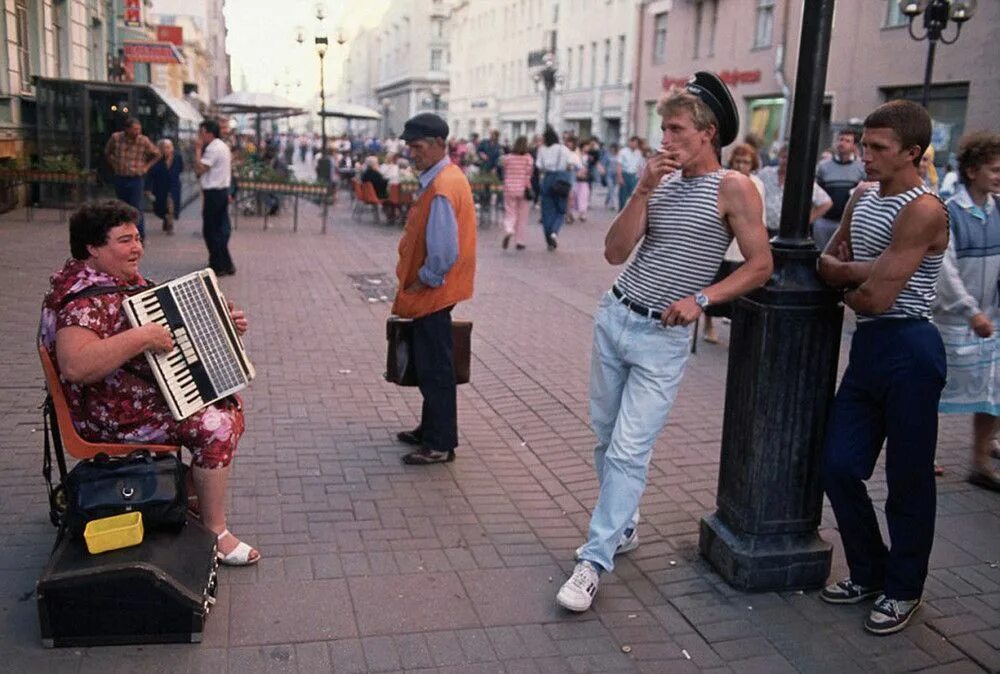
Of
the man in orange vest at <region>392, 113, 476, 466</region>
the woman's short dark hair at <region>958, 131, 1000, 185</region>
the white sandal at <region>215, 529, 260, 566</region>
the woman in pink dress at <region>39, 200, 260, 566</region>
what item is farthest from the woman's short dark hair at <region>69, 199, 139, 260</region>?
the woman's short dark hair at <region>958, 131, 1000, 185</region>

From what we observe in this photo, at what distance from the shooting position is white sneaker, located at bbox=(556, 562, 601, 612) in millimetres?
3607

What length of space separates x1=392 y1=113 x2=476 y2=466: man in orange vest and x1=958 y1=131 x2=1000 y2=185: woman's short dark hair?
244cm

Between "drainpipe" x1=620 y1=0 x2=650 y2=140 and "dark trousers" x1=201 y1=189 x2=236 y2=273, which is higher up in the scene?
"drainpipe" x1=620 y1=0 x2=650 y2=140

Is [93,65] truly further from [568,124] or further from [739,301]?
[568,124]

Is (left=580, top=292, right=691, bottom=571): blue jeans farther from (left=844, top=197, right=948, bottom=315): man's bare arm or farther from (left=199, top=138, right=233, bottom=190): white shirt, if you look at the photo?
(left=199, top=138, right=233, bottom=190): white shirt

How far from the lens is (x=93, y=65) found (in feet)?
74.4

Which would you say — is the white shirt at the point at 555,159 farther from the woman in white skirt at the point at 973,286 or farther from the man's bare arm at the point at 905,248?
the man's bare arm at the point at 905,248

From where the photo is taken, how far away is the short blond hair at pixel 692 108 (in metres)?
3.50

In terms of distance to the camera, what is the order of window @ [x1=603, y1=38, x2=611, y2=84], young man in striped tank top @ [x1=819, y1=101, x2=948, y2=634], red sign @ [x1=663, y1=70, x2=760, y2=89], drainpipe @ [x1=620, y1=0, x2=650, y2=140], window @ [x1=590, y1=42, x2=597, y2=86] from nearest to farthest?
young man in striped tank top @ [x1=819, y1=101, x2=948, y2=634], red sign @ [x1=663, y1=70, x2=760, y2=89], drainpipe @ [x1=620, y1=0, x2=650, y2=140], window @ [x1=603, y1=38, x2=611, y2=84], window @ [x1=590, y1=42, x2=597, y2=86]

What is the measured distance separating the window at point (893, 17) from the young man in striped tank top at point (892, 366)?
72.9ft

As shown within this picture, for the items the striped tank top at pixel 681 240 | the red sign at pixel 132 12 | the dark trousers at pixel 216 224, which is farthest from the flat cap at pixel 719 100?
the red sign at pixel 132 12

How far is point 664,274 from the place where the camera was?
3635 mm

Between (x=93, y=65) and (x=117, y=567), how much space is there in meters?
22.4

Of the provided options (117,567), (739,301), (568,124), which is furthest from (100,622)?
(568,124)
